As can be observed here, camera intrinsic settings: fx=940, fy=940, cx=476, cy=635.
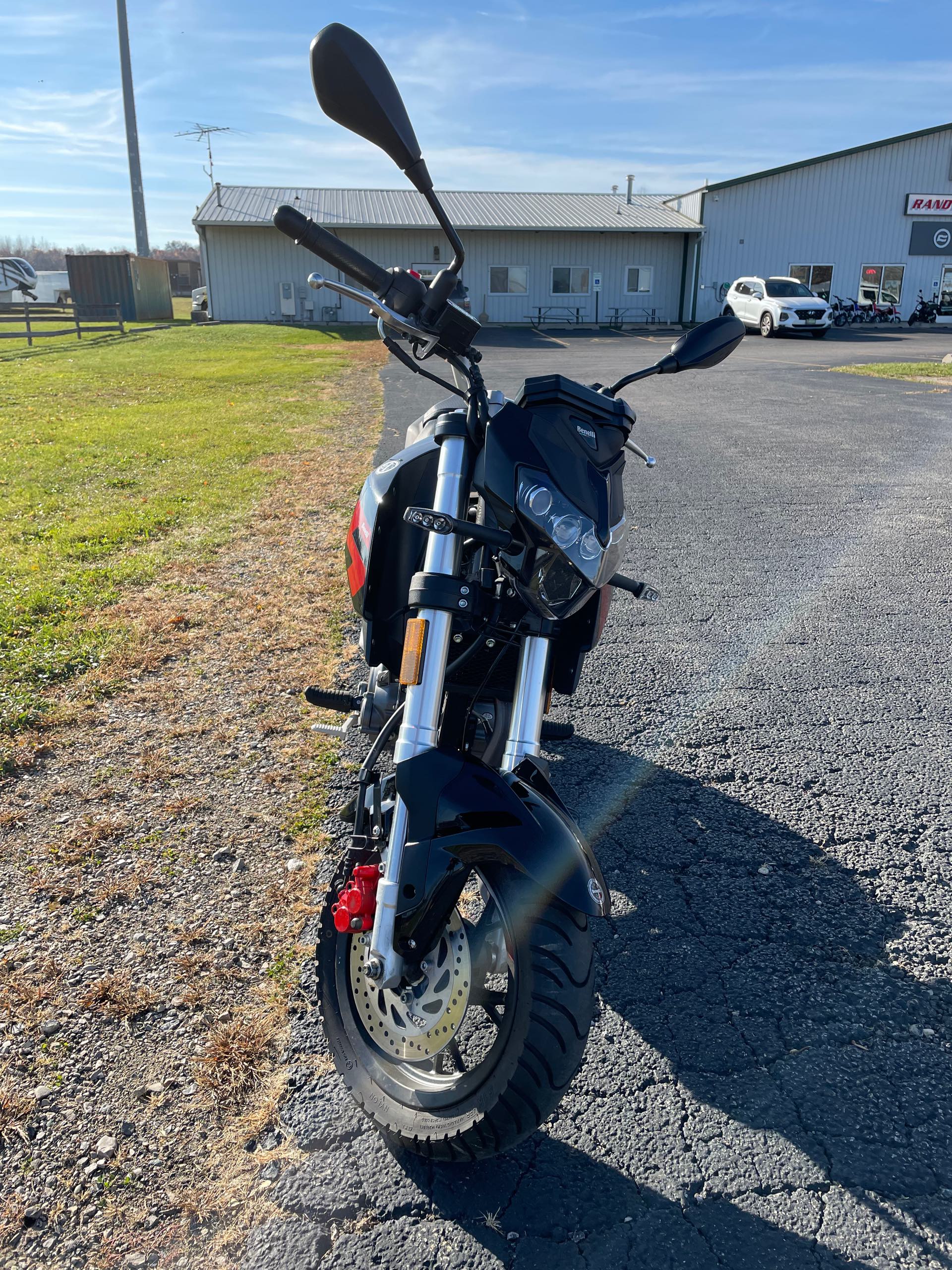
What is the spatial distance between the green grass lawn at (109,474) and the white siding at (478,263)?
18.2m

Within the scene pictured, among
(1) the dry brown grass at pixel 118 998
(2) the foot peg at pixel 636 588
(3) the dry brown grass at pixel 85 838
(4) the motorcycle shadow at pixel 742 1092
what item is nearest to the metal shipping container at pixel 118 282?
(3) the dry brown grass at pixel 85 838

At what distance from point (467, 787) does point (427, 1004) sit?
0.51m

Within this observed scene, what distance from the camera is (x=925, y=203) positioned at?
128ft

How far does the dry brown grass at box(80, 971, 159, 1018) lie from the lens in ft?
8.26

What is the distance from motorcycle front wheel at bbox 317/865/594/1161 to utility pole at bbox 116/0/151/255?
1931 inches

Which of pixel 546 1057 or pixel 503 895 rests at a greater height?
pixel 503 895

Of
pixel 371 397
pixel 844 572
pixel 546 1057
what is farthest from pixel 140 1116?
pixel 371 397

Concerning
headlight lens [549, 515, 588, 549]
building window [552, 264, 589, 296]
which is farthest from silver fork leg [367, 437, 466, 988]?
building window [552, 264, 589, 296]

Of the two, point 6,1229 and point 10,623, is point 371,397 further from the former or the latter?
point 6,1229

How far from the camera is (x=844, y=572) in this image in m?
6.21

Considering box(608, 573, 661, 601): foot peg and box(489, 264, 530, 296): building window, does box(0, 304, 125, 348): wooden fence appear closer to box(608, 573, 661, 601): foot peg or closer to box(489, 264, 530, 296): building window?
box(489, 264, 530, 296): building window

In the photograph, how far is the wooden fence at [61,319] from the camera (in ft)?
97.9

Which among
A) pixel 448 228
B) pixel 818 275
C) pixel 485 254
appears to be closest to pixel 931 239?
pixel 818 275

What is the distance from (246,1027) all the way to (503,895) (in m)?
1.02
